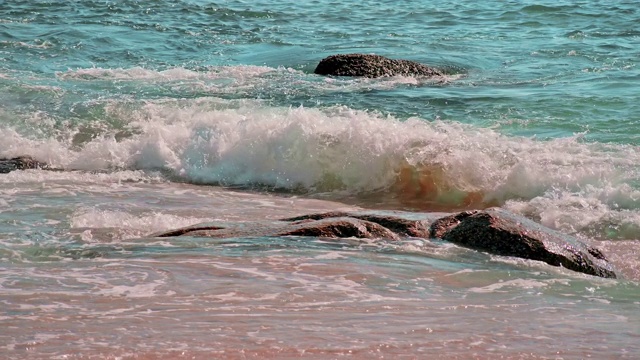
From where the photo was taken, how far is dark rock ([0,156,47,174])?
1075 cm

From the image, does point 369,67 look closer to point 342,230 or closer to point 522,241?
point 342,230

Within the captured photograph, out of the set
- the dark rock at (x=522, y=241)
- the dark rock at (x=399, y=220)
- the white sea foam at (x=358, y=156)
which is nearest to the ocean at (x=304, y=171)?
the white sea foam at (x=358, y=156)

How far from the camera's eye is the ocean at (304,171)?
204 inches

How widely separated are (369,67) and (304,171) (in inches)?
186

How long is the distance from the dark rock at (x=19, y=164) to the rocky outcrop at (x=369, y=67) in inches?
223

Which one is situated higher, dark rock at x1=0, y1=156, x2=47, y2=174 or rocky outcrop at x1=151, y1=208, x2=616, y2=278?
rocky outcrop at x1=151, y1=208, x2=616, y2=278

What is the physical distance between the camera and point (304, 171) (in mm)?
11359

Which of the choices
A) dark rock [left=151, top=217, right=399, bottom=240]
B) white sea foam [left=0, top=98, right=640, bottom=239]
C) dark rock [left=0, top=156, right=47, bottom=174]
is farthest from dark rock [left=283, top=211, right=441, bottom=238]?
dark rock [left=0, top=156, right=47, bottom=174]

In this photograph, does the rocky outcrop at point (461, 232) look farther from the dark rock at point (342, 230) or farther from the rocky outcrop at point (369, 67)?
the rocky outcrop at point (369, 67)

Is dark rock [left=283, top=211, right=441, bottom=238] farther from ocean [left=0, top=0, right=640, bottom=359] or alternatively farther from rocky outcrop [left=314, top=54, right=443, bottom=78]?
rocky outcrop [left=314, top=54, right=443, bottom=78]

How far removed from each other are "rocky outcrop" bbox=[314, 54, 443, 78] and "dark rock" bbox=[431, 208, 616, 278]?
8562mm

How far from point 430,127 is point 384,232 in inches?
190

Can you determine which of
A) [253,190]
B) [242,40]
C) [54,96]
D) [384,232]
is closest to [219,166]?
[253,190]

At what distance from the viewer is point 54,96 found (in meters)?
14.0
